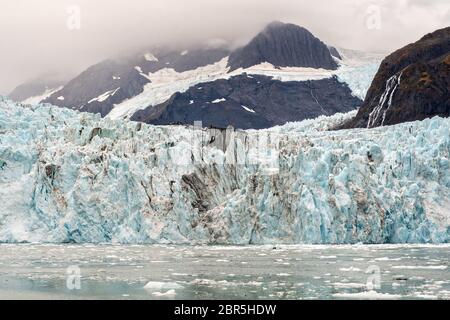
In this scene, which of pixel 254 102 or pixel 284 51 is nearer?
pixel 254 102

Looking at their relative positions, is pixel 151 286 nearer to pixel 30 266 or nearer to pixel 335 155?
pixel 30 266

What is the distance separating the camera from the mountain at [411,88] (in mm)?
102438

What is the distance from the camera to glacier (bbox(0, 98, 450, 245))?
4234 cm

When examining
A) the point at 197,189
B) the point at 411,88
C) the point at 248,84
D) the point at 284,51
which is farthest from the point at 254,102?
the point at 197,189

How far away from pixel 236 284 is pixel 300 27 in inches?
6776

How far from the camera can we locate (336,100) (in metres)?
164

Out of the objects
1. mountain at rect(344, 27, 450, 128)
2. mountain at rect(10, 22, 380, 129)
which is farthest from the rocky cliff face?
mountain at rect(344, 27, 450, 128)

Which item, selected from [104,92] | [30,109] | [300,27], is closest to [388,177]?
[30,109]

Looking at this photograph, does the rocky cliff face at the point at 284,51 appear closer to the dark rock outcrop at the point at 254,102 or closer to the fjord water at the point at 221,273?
the dark rock outcrop at the point at 254,102

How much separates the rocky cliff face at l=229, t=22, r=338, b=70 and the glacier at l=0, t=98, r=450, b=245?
13542cm

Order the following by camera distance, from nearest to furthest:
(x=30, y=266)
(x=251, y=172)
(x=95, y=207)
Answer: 1. (x=30, y=266)
2. (x=95, y=207)
3. (x=251, y=172)

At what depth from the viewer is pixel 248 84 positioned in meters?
173

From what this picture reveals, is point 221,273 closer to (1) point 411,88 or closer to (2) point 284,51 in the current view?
(1) point 411,88

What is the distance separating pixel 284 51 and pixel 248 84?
17823 mm
